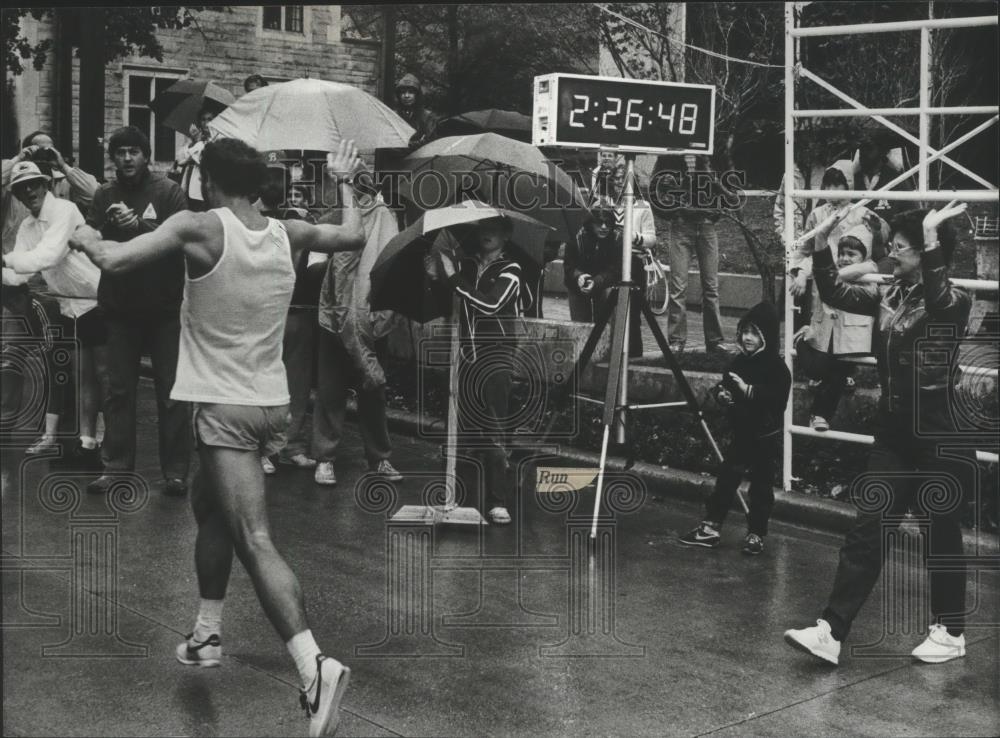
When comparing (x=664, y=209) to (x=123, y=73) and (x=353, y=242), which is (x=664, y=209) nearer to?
(x=123, y=73)

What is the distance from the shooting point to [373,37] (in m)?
12.8

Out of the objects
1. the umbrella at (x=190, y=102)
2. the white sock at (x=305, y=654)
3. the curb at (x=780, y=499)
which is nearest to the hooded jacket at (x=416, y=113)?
the umbrella at (x=190, y=102)

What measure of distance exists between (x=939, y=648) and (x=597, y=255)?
4609 millimetres

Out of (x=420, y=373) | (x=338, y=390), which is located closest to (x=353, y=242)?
(x=338, y=390)

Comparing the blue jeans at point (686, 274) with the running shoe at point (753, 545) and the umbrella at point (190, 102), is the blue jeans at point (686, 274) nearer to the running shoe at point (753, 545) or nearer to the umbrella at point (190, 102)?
the umbrella at point (190, 102)

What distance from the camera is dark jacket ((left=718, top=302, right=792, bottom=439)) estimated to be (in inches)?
276

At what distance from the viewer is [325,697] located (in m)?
4.30

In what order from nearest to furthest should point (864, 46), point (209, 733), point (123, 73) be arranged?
point (209, 733) → point (864, 46) → point (123, 73)

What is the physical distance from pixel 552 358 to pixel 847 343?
284cm

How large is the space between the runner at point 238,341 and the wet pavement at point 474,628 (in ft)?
1.69

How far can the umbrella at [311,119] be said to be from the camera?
7945mm

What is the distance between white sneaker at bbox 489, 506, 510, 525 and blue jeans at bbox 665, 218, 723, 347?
3465 millimetres

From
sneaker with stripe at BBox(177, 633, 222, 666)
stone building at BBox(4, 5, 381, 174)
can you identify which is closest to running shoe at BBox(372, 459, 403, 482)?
sneaker with stripe at BBox(177, 633, 222, 666)

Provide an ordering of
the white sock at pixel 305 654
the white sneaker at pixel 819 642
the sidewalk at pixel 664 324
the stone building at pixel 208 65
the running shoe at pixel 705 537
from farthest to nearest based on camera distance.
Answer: the stone building at pixel 208 65 < the sidewalk at pixel 664 324 < the running shoe at pixel 705 537 < the white sneaker at pixel 819 642 < the white sock at pixel 305 654
